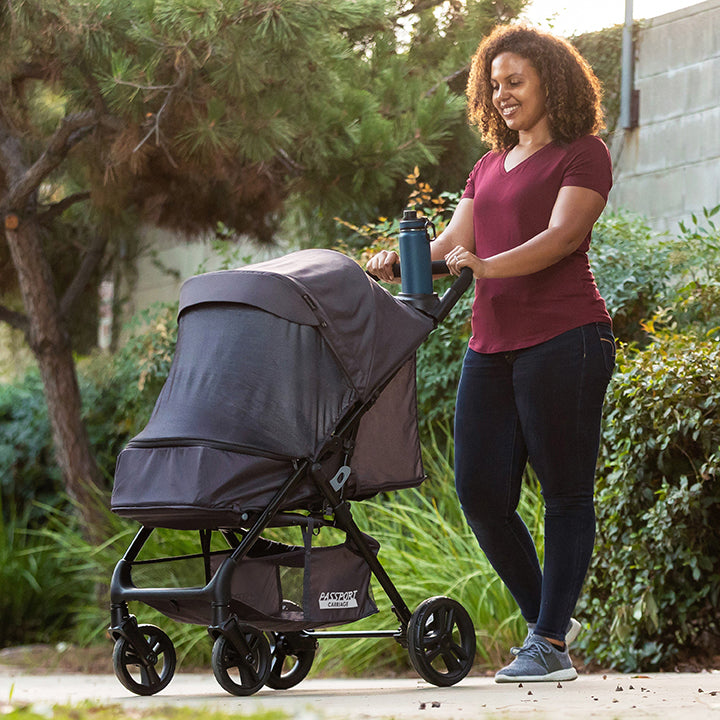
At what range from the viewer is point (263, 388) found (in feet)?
9.46

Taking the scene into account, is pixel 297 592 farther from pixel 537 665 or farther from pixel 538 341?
pixel 538 341

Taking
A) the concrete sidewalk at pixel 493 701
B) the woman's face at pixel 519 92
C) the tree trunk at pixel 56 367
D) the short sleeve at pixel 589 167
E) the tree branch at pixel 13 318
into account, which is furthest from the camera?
the tree branch at pixel 13 318

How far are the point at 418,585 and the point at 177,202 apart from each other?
335 centimetres

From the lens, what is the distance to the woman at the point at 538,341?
10.2 feet

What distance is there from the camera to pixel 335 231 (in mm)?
7246

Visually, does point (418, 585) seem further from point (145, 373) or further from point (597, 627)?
point (145, 373)

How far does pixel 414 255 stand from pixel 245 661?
1142 mm

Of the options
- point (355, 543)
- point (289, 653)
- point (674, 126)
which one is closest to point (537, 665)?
point (355, 543)

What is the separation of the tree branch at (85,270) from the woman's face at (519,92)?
5.62 m

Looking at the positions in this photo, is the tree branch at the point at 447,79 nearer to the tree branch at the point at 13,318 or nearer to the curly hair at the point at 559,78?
the tree branch at the point at 13,318

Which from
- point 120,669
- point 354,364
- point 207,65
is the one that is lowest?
point 120,669

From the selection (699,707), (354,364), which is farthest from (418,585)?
(699,707)

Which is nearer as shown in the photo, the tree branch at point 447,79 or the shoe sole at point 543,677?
the shoe sole at point 543,677

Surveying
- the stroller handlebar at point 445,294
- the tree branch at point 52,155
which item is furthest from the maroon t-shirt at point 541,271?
the tree branch at point 52,155
